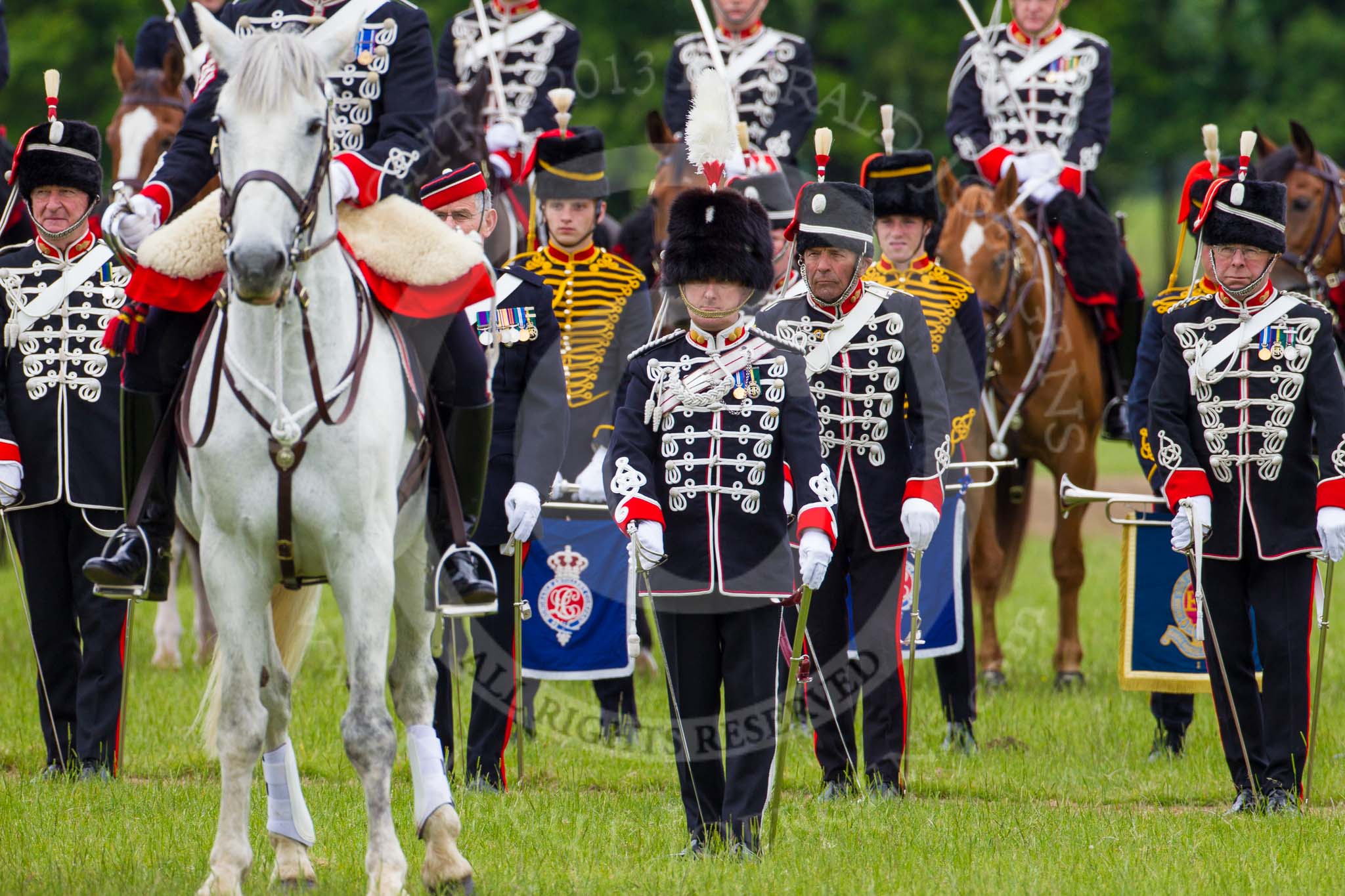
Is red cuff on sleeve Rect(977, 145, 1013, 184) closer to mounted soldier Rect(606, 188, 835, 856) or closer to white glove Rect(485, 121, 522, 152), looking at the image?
white glove Rect(485, 121, 522, 152)

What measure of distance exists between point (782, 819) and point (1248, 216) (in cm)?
277

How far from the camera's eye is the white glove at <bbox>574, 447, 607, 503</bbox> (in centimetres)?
805

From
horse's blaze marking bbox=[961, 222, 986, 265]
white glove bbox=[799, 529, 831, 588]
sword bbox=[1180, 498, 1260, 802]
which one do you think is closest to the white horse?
white glove bbox=[799, 529, 831, 588]

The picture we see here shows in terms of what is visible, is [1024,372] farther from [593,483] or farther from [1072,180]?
[593,483]

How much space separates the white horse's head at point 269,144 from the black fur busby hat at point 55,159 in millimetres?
2729

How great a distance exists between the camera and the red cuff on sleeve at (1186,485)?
22.7 feet

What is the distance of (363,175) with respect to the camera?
5.62m

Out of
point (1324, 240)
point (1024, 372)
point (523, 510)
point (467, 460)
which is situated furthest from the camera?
point (1324, 240)

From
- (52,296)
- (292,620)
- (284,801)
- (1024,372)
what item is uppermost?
(52,296)

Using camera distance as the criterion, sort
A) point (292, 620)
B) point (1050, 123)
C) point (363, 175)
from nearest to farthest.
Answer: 1. point (363, 175)
2. point (292, 620)
3. point (1050, 123)

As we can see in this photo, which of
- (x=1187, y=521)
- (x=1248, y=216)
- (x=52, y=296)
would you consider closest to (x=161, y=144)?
(x=52, y=296)

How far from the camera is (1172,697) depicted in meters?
8.36

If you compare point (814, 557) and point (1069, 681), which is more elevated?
point (814, 557)

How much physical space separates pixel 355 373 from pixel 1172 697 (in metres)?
4.53
